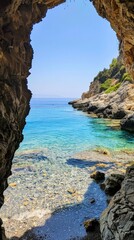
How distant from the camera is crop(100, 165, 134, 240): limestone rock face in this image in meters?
8.92

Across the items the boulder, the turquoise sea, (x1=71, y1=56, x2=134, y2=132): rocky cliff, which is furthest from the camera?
(x1=71, y1=56, x2=134, y2=132): rocky cliff

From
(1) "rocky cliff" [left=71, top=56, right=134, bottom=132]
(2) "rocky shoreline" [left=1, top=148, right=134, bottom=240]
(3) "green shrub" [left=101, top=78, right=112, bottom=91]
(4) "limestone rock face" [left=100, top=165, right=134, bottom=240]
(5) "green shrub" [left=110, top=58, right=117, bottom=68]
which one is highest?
(5) "green shrub" [left=110, top=58, right=117, bottom=68]

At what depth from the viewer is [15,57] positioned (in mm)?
12594

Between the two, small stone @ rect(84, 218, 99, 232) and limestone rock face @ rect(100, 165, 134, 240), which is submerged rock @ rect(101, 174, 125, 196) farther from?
limestone rock face @ rect(100, 165, 134, 240)

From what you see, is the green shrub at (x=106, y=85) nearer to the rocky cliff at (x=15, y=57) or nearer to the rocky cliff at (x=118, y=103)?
the rocky cliff at (x=118, y=103)

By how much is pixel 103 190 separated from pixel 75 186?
217 centimetres

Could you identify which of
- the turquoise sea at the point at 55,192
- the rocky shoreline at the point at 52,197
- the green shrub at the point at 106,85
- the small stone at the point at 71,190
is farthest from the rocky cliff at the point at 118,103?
the small stone at the point at 71,190

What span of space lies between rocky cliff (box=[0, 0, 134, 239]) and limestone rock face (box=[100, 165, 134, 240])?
5.37 m

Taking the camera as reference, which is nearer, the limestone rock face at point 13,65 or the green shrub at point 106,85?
the limestone rock face at point 13,65

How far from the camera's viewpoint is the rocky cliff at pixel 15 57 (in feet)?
35.4

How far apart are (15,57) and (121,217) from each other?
30.3 ft

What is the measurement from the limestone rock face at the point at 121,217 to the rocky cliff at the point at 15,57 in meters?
5.37

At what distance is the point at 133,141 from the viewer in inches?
1385

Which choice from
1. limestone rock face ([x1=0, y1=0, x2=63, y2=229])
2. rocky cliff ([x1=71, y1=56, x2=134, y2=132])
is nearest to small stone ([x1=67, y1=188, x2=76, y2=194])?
limestone rock face ([x1=0, y1=0, x2=63, y2=229])
